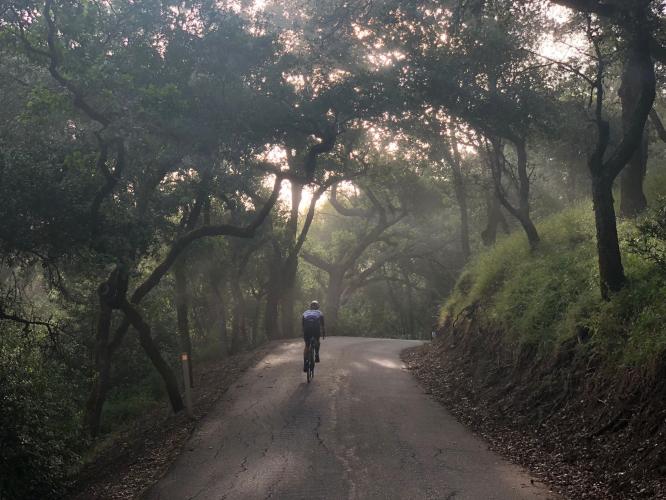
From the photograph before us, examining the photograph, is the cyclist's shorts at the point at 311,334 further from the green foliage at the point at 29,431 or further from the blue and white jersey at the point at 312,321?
the green foliage at the point at 29,431

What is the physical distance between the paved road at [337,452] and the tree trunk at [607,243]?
316 cm

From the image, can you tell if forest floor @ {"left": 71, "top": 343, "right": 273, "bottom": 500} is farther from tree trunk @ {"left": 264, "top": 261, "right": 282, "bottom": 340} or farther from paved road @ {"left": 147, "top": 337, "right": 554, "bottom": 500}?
tree trunk @ {"left": 264, "top": 261, "right": 282, "bottom": 340}

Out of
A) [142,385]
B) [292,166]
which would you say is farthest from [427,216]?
[142,385]

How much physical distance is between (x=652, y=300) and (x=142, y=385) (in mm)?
18957

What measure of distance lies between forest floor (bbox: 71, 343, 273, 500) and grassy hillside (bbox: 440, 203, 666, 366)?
629cm

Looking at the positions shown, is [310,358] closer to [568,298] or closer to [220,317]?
[568,298]

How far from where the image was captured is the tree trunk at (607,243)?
1005cm

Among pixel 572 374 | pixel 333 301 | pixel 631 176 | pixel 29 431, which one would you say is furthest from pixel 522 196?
pixel 333 301

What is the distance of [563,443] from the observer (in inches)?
328

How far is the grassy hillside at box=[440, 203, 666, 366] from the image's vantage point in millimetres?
8578

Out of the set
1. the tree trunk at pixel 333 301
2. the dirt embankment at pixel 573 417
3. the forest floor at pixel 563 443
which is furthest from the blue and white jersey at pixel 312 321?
the tree trunk at pixel 333 301

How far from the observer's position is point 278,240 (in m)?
32.1

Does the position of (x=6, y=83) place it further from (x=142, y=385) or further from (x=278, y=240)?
(x=278, y=240)

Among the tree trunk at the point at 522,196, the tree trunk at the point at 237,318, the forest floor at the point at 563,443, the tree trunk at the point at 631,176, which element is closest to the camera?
the forest floor at the point at 563,443
